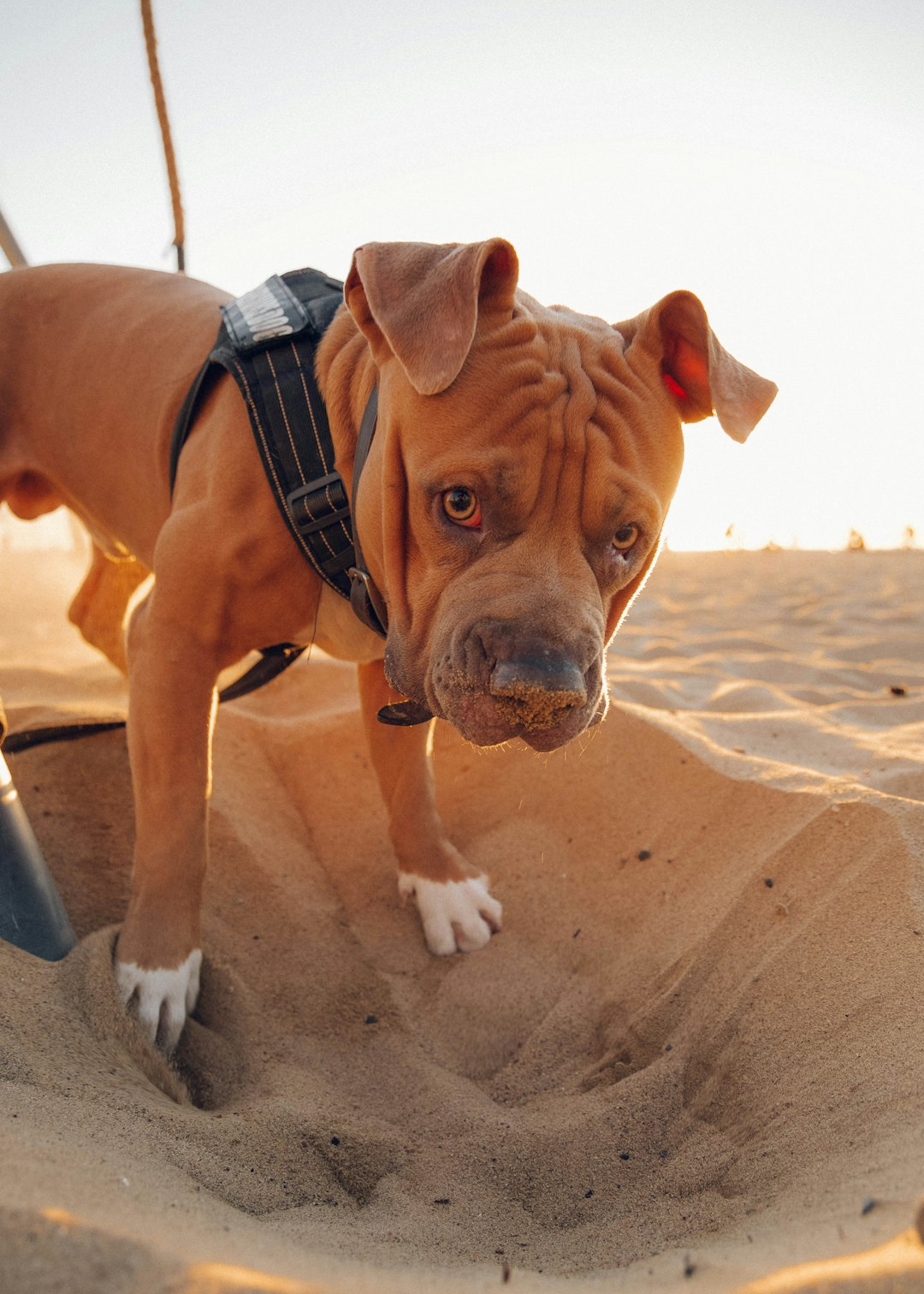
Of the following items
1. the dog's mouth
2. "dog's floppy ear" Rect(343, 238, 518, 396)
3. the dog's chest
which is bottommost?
the dog's chest

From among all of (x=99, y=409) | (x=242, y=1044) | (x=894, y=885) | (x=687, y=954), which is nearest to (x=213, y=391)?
(x=99, y=409)

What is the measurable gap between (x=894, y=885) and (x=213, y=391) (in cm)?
195

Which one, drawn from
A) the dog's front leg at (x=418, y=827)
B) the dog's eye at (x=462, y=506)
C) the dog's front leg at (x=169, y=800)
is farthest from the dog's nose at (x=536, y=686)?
the dog's front leg at (x=418, y=827)

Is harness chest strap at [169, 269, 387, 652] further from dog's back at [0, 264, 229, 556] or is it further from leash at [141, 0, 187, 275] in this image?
leash at [141, 0, 187, 275]

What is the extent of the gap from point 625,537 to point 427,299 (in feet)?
2.04

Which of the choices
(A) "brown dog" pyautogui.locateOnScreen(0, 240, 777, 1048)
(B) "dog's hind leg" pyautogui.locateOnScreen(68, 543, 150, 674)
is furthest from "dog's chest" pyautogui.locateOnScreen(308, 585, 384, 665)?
(B) "dog's hind leg" pyautogui.locateOnScreen(68, 543, 150, 674)

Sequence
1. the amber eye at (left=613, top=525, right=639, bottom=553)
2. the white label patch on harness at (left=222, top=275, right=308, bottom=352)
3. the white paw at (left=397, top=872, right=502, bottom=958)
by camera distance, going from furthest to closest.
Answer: the white paw at (left=397, top=872, right=502, bottom=958), the white label patch on harness at (left=222, top=275, right=308, bottom=352), the amber eye at (left=613, top=525, right=639, bottom=553)

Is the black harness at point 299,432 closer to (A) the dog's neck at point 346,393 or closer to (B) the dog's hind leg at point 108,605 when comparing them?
(A) the dog's neck at point 346,393

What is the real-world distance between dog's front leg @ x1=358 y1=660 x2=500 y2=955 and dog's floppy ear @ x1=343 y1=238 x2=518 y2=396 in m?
1.15

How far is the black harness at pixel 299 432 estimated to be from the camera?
2.11 meters

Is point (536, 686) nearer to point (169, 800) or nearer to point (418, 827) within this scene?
point (169, 800)

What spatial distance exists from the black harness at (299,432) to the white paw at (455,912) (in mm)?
818

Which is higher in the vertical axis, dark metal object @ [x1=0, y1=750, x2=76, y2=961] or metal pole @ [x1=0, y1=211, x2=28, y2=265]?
metal pole @ [x1=0, y1=211, x2=28, y2=265]

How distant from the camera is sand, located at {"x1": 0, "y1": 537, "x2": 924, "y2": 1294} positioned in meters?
1.11
